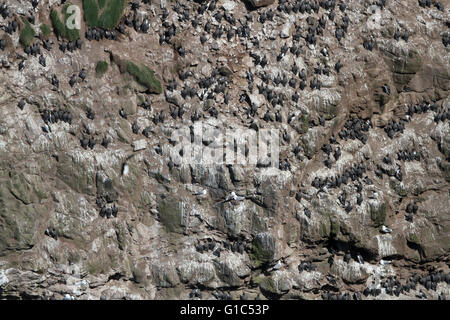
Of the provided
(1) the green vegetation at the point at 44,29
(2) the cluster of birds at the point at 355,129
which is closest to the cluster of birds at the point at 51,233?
(1) the green vegetation at the point at 44,29

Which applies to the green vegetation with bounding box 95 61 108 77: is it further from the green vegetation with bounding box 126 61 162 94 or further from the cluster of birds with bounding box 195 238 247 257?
the cluster of birds with bounding box 195 238 247 257

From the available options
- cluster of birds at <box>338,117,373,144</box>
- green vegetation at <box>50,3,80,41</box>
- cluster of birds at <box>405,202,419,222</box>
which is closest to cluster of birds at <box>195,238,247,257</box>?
cluster of birds at <box>338,117,373,144</box>

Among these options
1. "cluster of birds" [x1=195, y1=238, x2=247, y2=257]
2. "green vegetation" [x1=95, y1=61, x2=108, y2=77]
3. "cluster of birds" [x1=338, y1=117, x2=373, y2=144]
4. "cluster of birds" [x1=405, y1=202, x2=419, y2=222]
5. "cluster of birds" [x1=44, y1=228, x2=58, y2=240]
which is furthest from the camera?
"cluster of birds" [x1=405, y1=202, x2=419, y2=222]

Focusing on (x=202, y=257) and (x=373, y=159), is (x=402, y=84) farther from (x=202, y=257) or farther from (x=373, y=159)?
(x=202, y=257)

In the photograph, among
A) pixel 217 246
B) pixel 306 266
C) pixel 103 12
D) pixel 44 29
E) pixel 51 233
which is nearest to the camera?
pixel 51 233

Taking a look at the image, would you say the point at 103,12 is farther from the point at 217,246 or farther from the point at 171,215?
the point at 217,246

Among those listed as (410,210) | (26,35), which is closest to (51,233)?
(26,35)

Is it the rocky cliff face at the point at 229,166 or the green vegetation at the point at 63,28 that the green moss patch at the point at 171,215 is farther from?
the green vegetation at the point at 63,28
